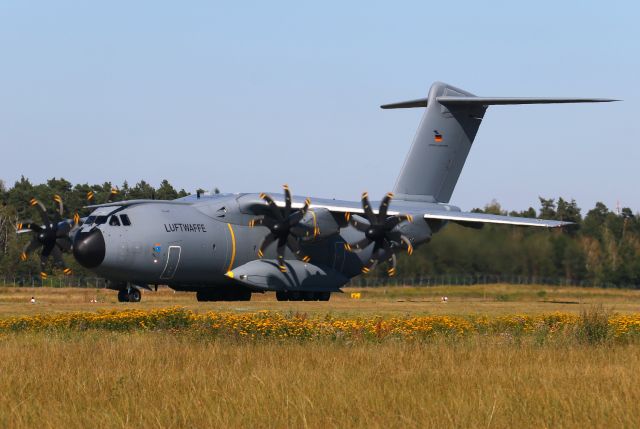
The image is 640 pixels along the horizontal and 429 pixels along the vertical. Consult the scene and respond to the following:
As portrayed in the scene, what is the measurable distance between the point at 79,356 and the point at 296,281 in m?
21.7

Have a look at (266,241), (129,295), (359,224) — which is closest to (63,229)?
(129,295)

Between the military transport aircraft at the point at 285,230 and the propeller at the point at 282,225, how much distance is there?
0.04 m

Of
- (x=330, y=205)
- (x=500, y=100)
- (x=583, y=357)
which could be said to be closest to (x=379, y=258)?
(x=330, y=205)

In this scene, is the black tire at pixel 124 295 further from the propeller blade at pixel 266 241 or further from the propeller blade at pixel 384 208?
the propeller blade at pixel 384 208

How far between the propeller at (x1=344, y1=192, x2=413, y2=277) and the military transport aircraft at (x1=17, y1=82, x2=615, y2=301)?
1.4 inches

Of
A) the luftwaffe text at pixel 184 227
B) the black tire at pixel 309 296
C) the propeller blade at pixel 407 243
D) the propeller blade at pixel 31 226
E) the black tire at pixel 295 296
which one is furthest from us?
the black tire at pixel 309 296

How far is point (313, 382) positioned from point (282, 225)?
23299mm

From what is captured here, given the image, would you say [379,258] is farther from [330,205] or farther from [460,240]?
[460,240]

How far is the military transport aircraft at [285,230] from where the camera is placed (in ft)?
111

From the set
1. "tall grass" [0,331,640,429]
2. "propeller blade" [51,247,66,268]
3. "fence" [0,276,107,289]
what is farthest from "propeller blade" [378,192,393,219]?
"fence" [0,276,107,289]

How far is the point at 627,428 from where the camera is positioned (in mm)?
9898

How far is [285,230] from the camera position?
119ft

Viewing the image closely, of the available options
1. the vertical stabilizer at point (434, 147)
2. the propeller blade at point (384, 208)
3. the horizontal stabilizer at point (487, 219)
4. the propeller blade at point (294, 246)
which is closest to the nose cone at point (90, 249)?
the propeller blade at point (294, 246)

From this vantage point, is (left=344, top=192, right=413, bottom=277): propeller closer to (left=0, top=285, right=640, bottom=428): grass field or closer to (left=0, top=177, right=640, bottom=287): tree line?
(left=0, top=177, right=640, bottom=287): tree line
